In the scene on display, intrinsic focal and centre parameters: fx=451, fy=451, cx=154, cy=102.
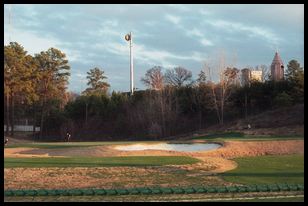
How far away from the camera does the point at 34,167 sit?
66.0ft

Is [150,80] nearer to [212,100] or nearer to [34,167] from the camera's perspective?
[212,100]

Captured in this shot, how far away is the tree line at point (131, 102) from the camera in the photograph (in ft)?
173

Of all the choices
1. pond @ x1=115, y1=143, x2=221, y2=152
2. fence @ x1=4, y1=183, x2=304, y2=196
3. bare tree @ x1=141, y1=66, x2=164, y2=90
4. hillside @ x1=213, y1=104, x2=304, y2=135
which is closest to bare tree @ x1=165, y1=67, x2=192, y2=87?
bare tree @ x1=141, y1=66, x2=164, y2=90

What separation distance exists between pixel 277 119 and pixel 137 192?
33.5 m

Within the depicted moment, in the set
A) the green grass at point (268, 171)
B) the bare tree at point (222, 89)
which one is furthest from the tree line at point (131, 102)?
the green grass at point (268, 171)

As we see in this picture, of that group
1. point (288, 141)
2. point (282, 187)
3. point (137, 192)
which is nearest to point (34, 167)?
point (137, 192)

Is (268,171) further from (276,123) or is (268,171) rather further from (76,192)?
(276,123)

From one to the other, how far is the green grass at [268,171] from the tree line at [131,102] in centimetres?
2643

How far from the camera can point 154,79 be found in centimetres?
6072

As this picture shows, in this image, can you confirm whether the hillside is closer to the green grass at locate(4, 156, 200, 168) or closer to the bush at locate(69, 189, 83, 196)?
the green grass at locate(4, 156, 200, 168)

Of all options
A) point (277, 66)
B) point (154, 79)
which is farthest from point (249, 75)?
point (154, 79)

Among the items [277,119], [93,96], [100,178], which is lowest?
[100,178]

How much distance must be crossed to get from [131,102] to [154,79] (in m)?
5.00

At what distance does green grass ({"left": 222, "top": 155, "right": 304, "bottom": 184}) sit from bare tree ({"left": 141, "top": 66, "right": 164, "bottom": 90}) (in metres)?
35.6
